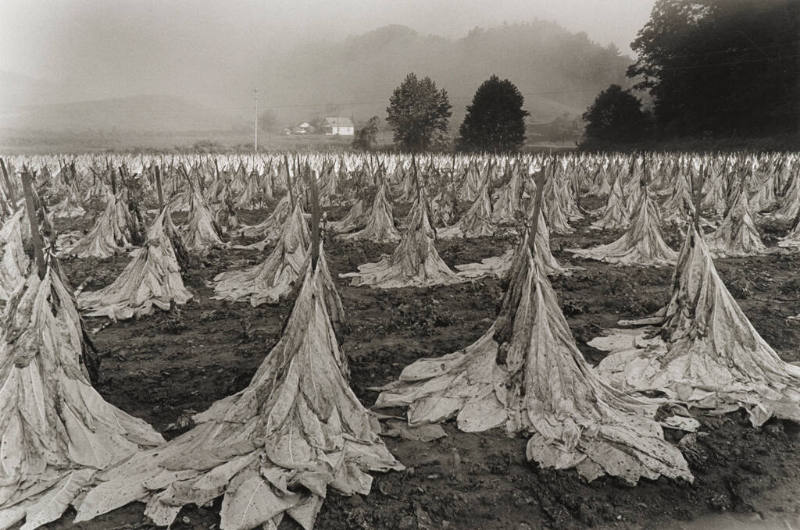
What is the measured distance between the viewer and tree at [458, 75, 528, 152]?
35.6 metres

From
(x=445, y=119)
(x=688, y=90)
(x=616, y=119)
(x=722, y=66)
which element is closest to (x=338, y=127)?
(x=616, y=119)

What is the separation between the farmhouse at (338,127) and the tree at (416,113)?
1384 inches

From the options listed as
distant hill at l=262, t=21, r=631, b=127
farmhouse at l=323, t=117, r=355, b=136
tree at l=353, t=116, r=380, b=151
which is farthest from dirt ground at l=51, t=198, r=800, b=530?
farmhouse at l=323, t=117, r=355, b=136

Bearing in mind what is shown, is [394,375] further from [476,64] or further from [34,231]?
[476,64]

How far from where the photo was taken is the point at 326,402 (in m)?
4.59

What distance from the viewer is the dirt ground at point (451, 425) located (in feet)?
12.5

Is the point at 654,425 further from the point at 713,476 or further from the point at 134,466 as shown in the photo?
the point at 134,466

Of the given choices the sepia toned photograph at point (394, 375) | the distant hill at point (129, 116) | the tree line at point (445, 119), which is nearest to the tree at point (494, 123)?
the tree line at point (445, 119)

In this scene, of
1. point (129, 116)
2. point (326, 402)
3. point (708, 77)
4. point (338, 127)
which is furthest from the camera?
point (129, 116)

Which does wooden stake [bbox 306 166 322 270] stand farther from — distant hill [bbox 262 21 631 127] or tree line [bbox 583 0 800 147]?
tree line [bbox 583 0 800 147]

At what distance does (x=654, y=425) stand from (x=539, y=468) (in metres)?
1.26

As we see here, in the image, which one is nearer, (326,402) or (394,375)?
(326,402)

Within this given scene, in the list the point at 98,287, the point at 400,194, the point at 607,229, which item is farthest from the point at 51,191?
the point at 607,229

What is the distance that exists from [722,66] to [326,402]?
47161mm
